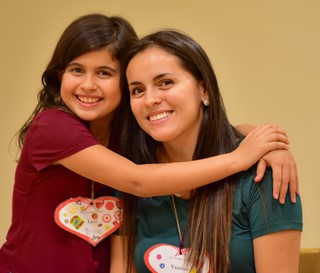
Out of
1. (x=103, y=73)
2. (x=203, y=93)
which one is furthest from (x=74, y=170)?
(x=203, y=93)

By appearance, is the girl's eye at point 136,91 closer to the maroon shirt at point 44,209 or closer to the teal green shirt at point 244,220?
the maroon shirt at point 44,209

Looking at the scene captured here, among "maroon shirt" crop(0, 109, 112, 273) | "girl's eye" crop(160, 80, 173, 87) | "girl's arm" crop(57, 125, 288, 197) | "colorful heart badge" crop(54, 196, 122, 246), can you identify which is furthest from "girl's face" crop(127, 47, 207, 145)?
"colorful heart badge" crop(54, 196, 122, 246)

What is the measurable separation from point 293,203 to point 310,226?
1.28m

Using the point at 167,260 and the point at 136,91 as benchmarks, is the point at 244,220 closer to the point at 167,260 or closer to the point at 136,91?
the point at 167,260

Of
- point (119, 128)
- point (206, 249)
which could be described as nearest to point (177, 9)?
point (119, 128)

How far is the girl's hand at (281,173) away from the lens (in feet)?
3.93

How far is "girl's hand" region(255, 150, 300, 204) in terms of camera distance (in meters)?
1.20

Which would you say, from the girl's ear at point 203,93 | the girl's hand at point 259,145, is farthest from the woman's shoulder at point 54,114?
the girl's hand at point 259,145

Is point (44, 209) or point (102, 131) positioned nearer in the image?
point (44, 209)

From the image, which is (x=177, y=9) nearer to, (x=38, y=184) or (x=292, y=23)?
(x=292, y=23)

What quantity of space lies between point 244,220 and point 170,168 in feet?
0.89

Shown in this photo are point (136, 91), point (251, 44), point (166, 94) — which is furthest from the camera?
point (251, 44)

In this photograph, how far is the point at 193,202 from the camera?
1359 mm

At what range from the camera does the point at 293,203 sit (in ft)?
3.97
